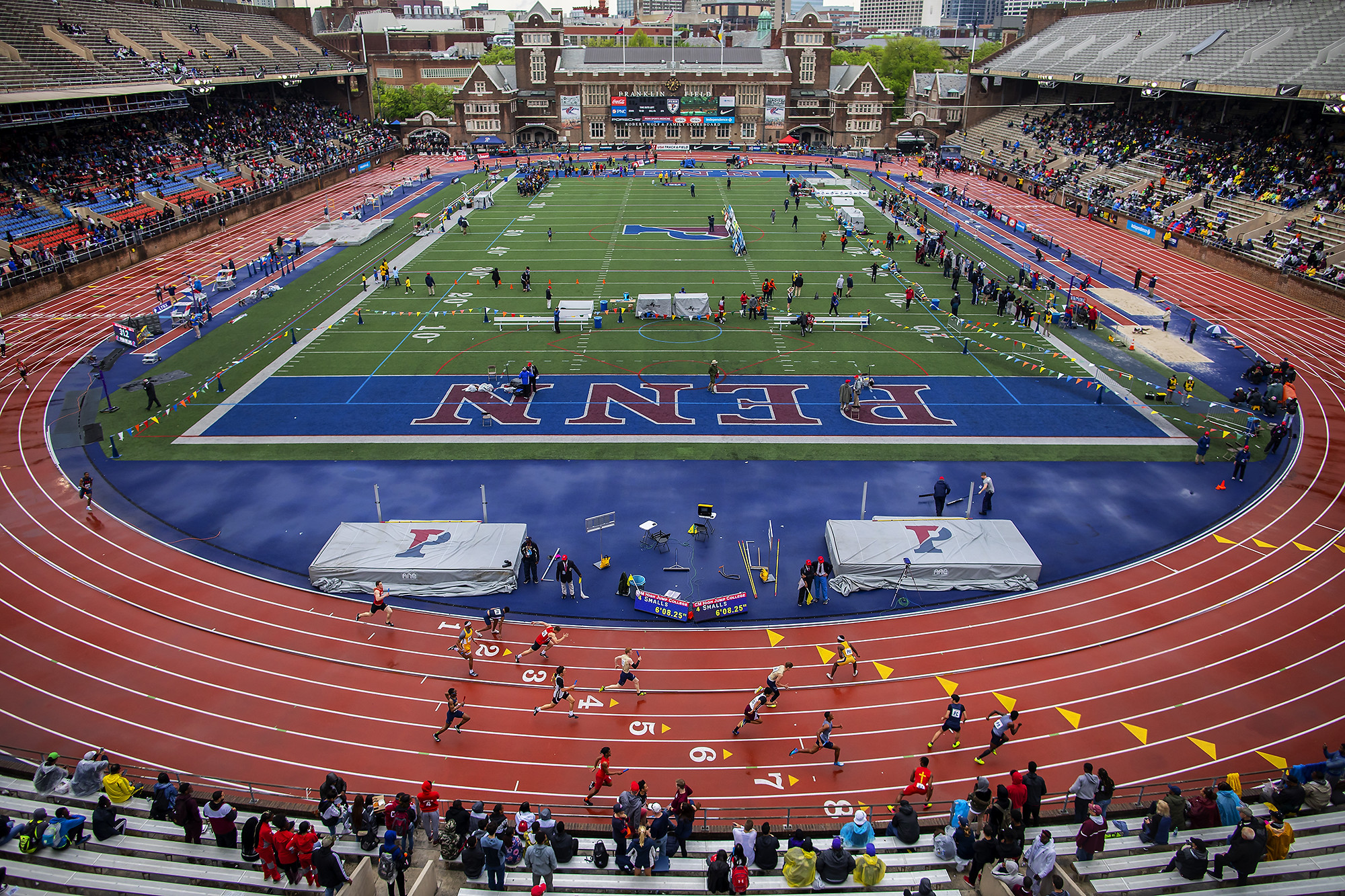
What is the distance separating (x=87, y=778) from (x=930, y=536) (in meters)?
18.8

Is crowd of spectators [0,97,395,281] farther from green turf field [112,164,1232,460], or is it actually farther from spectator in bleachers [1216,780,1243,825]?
spectator in bleachers [1216,780,1243,825]

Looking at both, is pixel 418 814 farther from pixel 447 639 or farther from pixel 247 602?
pixel 247 602

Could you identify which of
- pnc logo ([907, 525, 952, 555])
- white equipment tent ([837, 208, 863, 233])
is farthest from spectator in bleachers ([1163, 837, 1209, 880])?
white equipment tent ([837, 208, 863, 233])

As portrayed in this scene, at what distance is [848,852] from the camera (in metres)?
13.0

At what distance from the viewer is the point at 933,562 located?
2117 centimetres

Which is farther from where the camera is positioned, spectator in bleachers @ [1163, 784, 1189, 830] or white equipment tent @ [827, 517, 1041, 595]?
white equipment tent @ [827, 517, 1041, 595]

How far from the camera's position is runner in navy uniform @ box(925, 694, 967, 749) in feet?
53.0

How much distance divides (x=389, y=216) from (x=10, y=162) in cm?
2272

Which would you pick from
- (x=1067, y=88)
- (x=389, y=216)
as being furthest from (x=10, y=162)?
(x=1067, y=88)

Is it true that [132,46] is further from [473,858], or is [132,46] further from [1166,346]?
[473,858]

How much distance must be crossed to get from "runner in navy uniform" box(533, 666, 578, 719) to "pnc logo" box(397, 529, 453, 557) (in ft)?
19.2

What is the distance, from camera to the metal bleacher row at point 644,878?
1257 centimetres

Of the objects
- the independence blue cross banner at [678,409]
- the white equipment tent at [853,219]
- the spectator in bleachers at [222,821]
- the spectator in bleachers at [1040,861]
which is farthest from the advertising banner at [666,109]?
the spectator in bleachers at [1040,861]

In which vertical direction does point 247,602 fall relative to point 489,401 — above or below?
below
